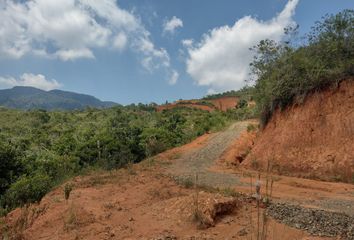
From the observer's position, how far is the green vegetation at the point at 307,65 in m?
12.6

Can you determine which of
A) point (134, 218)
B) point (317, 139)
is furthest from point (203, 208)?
point (317, 139)

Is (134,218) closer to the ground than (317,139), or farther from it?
closer to the ground

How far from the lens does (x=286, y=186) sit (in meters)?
10.4

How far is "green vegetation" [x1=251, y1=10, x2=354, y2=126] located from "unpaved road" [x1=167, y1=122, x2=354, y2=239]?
3589 millimetres

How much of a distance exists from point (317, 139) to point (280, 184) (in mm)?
2593

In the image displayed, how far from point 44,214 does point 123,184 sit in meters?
3.04

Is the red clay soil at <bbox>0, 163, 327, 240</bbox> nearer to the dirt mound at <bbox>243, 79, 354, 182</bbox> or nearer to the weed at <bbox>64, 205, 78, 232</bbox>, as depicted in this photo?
the weed at <bbox>64, 205, 78, 232</bbox>

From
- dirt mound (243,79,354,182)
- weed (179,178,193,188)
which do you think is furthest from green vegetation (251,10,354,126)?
weed (179,178,193,188)

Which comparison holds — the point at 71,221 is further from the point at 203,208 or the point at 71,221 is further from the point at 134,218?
the point at 203,208

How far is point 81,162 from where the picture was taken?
18719mm

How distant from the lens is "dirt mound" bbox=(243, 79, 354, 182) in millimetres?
11400

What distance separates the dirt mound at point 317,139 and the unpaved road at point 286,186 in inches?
25.6

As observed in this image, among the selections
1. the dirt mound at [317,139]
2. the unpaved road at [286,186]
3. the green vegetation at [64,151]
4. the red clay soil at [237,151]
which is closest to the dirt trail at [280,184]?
the unpaved road at [286,186]

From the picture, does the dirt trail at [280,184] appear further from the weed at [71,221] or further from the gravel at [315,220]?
the weed at [71,221]
